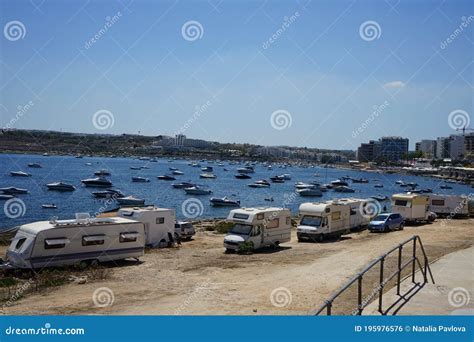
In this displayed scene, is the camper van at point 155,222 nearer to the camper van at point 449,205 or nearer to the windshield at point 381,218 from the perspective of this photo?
the windshield at point 381,218

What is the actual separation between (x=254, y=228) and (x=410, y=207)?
19730mm

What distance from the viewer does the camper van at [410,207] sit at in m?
42.1

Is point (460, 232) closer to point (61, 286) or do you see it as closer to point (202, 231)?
point (202, 231)

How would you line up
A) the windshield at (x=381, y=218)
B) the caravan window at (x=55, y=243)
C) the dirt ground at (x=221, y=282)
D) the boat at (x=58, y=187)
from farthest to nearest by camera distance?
1. the boat at (x=58, y=187)
2. the windshield at (x=381, y=218)
3. the caravan window at (x=55, y=243)
4. the dirt ground at (x=221, y=282)

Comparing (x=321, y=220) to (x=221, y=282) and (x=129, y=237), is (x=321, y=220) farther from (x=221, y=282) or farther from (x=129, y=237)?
(x=221, y=282)

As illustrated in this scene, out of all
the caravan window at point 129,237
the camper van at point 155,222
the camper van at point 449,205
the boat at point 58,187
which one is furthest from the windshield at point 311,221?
the boat at point 58,187

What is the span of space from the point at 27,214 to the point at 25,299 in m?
45.2

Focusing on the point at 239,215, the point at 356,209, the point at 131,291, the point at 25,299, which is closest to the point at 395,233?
the point at 356,209

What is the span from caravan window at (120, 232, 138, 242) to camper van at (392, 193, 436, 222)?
25.6m

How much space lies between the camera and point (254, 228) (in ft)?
91.0

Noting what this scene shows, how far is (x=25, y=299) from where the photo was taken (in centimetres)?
1691

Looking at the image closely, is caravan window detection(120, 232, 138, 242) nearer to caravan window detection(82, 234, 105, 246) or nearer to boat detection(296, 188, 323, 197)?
caravan window detection(82, 234, 105, 246)

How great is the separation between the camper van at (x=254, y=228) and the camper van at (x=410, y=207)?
16873 mm

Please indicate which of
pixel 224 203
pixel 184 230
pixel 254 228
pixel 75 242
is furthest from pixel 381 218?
pixel 224 203
